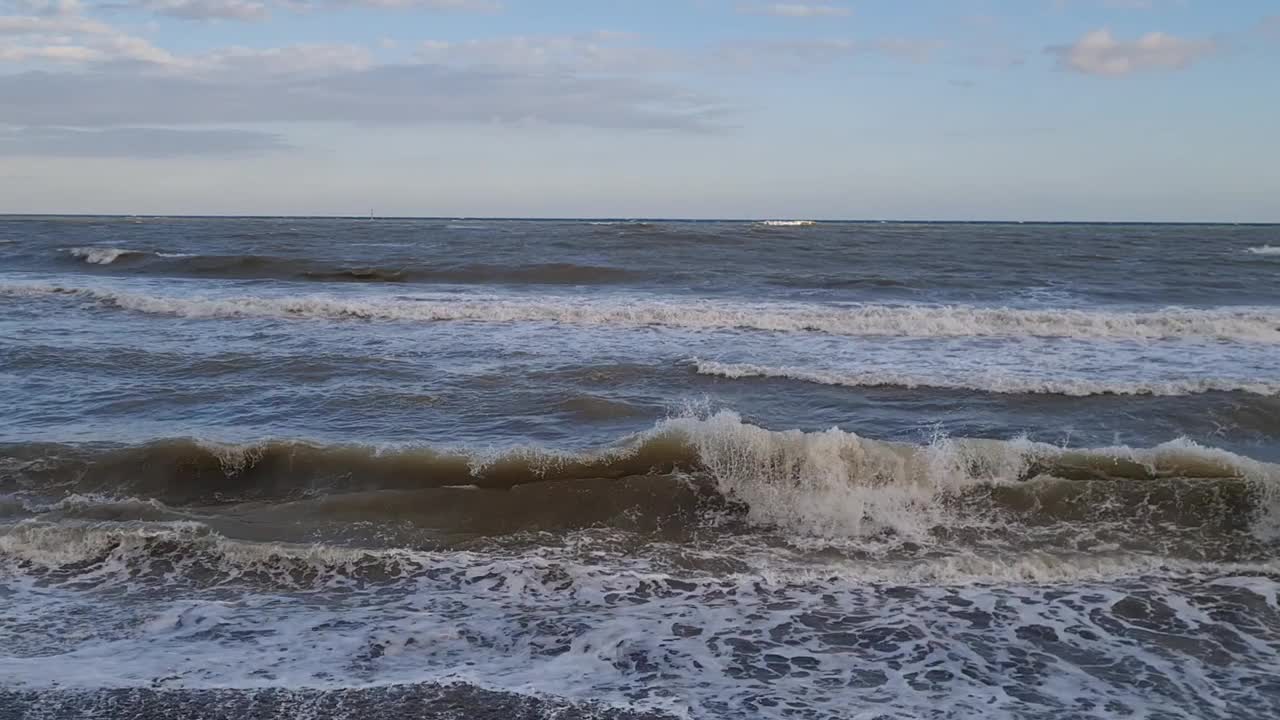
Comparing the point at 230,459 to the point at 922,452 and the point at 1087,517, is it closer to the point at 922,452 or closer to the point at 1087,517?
the point at 922,452

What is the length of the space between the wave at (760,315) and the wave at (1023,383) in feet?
13.9

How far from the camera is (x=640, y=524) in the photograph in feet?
24.1

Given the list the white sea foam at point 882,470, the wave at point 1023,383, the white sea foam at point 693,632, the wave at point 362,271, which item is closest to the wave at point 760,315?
the wave at point 1023,383

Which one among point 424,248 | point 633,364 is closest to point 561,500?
point 633,364

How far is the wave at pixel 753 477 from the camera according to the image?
24.3 ft

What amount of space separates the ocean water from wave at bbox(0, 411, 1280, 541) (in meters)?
0.04

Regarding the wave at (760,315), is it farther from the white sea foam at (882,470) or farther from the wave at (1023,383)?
the white sea foam at (882,470)

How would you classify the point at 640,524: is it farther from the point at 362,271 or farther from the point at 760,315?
the point at 362,271

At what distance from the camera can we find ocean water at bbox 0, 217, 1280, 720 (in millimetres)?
4734

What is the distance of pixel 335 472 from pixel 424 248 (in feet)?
104

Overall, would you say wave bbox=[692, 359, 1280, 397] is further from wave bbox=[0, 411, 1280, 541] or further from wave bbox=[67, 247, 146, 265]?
wave bbox=[67, 247, 146, 265]

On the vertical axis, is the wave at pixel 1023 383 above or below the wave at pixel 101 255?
below


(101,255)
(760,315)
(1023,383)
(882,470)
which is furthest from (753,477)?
(101,255)

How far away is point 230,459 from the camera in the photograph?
8.54 m
